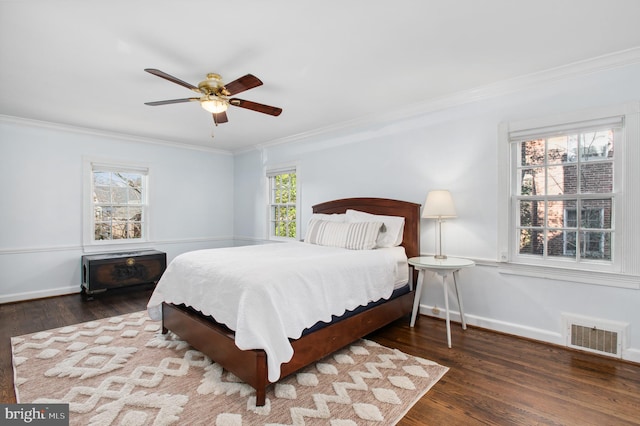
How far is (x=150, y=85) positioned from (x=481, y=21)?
2.87 m

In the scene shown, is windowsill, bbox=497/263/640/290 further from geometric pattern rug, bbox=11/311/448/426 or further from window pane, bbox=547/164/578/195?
geometric pattern rug, bbox=11/311/448/426

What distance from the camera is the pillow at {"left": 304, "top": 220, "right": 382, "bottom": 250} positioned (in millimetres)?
3381

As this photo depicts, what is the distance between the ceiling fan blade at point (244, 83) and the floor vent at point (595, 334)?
128 inches

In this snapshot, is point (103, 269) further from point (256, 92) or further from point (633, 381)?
point (633, 381)

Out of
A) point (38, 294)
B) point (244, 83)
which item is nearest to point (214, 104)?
point (244, 83)

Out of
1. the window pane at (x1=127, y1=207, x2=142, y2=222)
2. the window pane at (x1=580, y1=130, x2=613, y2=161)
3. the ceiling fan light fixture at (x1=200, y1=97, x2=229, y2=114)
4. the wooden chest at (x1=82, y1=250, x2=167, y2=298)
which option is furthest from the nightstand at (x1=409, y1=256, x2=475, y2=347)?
the window pane at (x1=127, y1=207, x2=142, y2=222)

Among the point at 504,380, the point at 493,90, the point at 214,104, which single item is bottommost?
the point at 504,380

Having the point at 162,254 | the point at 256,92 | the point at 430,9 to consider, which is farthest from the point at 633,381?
the point at 162,254

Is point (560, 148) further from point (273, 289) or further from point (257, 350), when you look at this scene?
point (257, 350)

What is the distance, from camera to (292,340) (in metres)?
2.11

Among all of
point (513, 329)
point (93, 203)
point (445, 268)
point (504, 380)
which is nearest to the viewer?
point (504, 380)

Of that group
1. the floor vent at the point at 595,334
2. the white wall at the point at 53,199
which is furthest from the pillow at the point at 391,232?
the white wall at the point at 53,199

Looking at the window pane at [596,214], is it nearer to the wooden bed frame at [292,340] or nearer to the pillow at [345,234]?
the wooden bed frame at [292,340]

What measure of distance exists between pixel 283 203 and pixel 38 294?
144 inches
